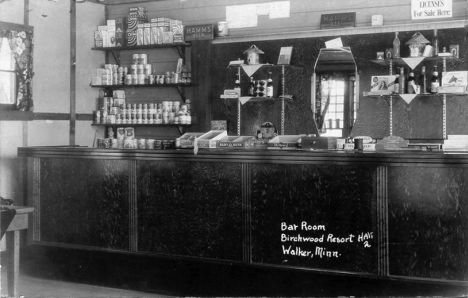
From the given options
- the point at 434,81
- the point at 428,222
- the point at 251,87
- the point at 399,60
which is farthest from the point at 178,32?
the point at 428,222

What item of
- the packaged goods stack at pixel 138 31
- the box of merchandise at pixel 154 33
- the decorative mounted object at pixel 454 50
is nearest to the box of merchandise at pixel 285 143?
the decorative mounted object at pixel 454 50

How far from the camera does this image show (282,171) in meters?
4.74

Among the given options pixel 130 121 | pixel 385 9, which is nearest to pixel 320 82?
pixel 385 9

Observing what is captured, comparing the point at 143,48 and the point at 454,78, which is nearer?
the point at 454,78

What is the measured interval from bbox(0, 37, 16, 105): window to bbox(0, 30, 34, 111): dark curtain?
5 cm

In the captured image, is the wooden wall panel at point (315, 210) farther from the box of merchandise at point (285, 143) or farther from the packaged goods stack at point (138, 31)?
the packaged goods stack at point (138, 31)

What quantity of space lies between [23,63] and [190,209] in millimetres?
2948

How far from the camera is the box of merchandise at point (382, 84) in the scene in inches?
264

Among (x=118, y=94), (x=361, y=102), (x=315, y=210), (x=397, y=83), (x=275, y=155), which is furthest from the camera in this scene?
(x=118, y=94)

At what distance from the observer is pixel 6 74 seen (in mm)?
6602

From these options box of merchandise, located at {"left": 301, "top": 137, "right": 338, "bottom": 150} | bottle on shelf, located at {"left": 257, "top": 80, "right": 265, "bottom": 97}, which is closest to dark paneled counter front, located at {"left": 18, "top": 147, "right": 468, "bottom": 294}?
box of merchandise, located at {"left": 301, "top": 137, "right": 338, "bottom": 150}

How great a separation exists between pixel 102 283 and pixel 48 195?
98 cm

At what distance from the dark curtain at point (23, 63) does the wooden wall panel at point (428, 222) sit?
4201mm

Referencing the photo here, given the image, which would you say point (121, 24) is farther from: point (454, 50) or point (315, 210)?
point (315, 210)
